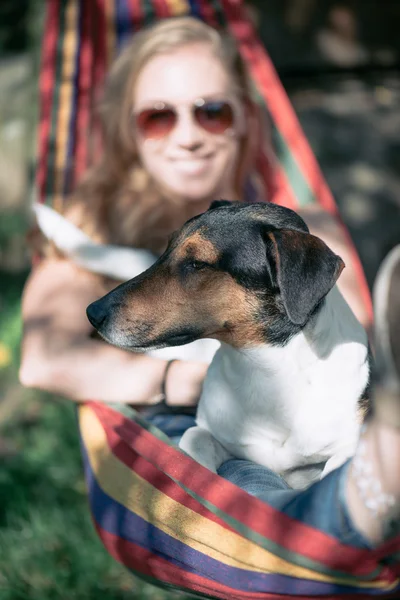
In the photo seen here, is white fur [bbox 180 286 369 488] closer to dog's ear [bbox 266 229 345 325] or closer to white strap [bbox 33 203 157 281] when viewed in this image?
dog's ear [bbox 266 229 345 325]

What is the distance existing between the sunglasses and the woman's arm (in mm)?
374

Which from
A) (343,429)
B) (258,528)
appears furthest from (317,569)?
(343,429)

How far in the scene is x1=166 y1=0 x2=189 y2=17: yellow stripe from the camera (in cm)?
311

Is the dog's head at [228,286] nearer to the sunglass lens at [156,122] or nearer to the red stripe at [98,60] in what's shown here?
the sunglass lens at [156,122]


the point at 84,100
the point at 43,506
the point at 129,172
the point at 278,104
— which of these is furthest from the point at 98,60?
the point at 43,506

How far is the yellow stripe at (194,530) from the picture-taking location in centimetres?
119

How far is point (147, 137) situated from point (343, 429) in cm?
94

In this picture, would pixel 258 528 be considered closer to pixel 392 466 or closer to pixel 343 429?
pixel 343 429

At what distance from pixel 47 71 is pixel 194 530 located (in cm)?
238

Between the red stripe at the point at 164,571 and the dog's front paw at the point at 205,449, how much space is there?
0.24 meters

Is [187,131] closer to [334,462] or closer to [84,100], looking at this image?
[334,462]

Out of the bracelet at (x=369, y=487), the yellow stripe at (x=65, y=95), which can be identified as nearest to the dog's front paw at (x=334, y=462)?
the bracelet at (x=369, y=487)

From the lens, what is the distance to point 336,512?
1.00m

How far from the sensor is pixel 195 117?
1.61 m
